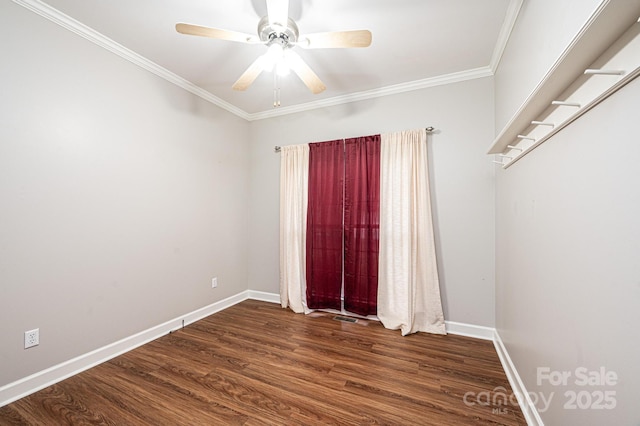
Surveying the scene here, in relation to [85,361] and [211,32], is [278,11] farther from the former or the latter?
[85,361]

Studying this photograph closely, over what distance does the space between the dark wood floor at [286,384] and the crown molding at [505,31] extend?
2.64 m

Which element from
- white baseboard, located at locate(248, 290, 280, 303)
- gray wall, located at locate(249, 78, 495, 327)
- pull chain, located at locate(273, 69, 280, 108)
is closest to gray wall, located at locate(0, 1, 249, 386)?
white baseboard, located at locate(248, 290, 280, 303)

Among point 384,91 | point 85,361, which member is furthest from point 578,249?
point 85,361

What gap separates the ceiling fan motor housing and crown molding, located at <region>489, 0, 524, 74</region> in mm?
1533

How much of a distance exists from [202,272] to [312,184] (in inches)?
67.7

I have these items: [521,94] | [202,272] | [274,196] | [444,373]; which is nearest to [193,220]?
[202,272]

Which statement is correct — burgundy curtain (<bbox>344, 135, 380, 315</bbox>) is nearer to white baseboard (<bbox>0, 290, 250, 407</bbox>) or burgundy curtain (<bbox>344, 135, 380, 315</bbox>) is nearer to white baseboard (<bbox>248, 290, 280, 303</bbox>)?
white baseboard (<bbox>248, 290, 280, 303</bbox>)

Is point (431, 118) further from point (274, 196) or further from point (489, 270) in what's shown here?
point (274, 196)

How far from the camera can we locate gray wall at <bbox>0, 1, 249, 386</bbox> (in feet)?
5.36

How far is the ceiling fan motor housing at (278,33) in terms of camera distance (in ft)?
5.46

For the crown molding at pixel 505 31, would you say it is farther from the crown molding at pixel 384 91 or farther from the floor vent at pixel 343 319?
the floor vent at pixel 343 319

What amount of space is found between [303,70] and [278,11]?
0.44 m

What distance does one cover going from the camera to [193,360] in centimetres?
207

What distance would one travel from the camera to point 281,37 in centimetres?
173
